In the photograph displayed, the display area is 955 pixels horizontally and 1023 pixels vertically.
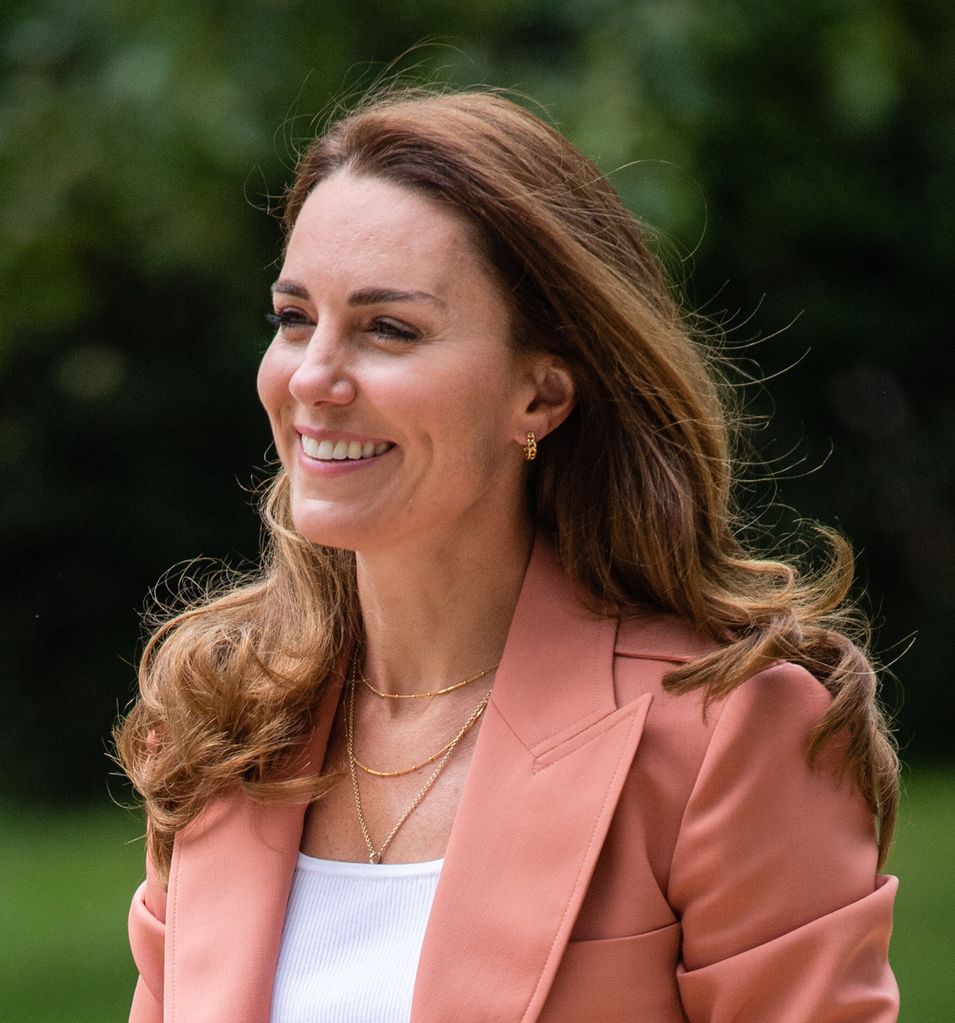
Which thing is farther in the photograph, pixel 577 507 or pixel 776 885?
pixel 577 507

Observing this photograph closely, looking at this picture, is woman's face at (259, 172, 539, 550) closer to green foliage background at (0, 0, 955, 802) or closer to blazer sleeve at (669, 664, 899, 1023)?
blazer sleeve at (669, 664, 899, 1023)

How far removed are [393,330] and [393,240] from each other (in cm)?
13

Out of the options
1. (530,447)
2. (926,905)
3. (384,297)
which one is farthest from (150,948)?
(926,905)

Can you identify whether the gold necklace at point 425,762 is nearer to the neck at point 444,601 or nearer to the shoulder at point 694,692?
the neck at point 444,601

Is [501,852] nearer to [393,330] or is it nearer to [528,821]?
[528,821]

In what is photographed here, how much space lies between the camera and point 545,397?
9.46 ft

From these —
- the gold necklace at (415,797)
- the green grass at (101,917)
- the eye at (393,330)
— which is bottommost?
the green grass at (101,917)

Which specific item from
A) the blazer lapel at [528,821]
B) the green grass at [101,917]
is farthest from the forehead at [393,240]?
the green grass at [101,917]

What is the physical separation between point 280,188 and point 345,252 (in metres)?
5.30

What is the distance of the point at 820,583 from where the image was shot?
9.30 ft

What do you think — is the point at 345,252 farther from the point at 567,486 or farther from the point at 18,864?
the point at 18,864

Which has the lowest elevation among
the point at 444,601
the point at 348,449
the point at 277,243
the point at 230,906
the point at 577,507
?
the point at 277,243

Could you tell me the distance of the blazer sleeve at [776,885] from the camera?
2.47 m

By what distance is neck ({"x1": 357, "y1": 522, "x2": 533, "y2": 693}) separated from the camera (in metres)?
2.88
